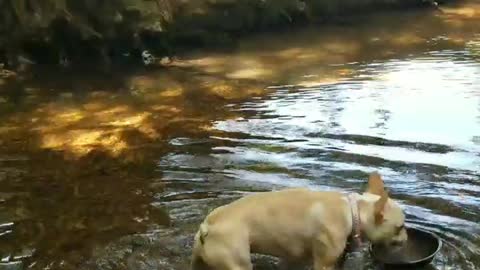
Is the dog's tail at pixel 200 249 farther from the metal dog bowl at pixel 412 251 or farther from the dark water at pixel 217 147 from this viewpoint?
the metal dog bowl at pixel 412 251

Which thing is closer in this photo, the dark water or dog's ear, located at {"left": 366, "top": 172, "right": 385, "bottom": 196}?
dog's ear, located at {"left": 366, "top": 172, "right": 385, "bottom": 196}

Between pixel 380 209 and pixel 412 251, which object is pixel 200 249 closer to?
pixel 380 209

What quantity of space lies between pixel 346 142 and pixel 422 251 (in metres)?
2.02

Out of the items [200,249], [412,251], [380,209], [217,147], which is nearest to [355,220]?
[380,209]

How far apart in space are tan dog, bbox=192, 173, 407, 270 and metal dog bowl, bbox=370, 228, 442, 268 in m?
0.12

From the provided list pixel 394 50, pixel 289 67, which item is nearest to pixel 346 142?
pixel 289 67

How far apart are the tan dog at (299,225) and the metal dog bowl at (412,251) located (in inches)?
4.7

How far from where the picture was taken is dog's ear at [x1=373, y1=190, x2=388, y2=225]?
12.0 feet

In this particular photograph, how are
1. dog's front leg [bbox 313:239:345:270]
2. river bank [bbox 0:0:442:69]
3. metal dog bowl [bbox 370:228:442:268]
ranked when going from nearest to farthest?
dog's front leg [bbox 313:239:345:270] → metal dog bowl [bbox 370:228:442:268] → river bank [bbox 0:0:442:69]

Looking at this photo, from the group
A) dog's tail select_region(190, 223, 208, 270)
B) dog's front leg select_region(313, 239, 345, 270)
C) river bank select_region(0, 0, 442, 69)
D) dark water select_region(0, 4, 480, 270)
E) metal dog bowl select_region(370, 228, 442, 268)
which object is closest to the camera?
dog's tail select_region(190, 223, 208, 270)

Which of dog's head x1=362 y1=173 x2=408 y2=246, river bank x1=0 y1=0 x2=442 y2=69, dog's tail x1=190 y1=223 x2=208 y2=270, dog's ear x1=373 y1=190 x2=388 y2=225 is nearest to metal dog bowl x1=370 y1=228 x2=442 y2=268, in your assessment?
dog's head x1=362 y1=173 x2=408 y2=246

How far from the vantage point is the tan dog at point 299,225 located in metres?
3.56

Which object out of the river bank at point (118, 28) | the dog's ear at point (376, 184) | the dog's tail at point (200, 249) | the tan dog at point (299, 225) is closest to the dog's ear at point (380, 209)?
the tan dog at point (299, 225)

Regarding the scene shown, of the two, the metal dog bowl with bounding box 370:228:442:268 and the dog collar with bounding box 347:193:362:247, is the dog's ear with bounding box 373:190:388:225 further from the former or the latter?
the metal dog bowl with bounding box 370:228:442:268
